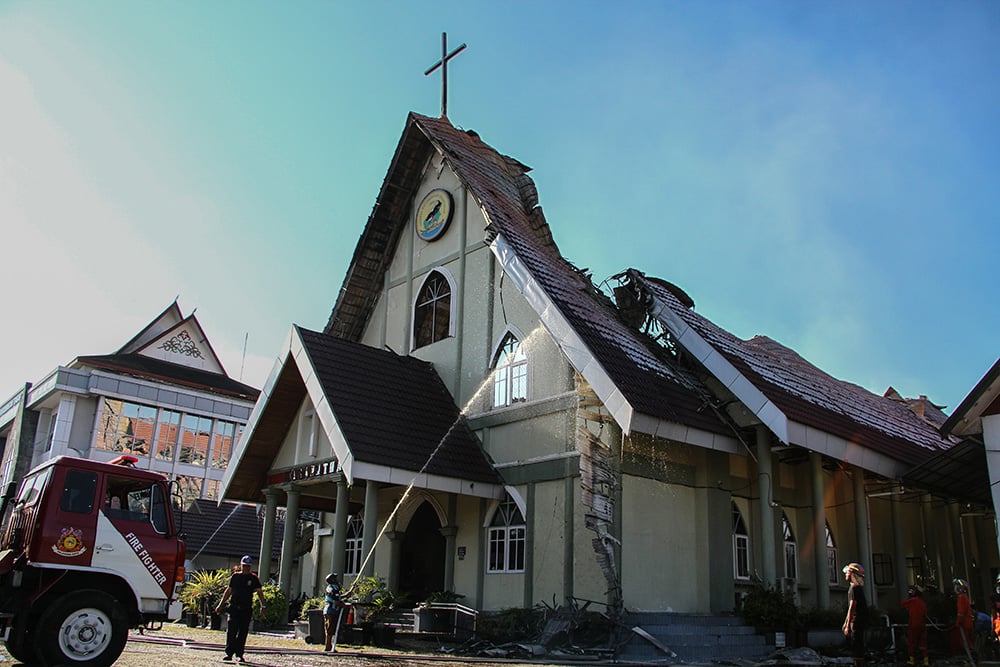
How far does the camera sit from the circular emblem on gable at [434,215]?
2203 cm

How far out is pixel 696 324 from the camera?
63.2 feet

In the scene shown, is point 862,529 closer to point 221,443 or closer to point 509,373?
point 509,373

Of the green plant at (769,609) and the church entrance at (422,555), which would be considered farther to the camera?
the church entrance at (422,555)

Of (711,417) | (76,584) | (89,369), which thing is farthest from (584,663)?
(89,369)

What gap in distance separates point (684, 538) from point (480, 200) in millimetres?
8573

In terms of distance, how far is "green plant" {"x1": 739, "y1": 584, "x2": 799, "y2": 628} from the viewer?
15453mm

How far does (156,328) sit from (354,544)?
3191 cm

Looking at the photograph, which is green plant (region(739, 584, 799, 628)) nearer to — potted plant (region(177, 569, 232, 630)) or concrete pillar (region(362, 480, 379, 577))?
concrete pillar (region(362, 480, 379, 577))

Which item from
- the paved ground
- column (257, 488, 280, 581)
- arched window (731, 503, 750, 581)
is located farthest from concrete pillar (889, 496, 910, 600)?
column (257, 488, 280, 581)

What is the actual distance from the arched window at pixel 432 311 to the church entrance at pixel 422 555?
408 centimetres

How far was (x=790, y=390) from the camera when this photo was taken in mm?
18500

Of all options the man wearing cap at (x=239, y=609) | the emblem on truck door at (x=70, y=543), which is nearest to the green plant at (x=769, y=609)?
the man wearing cap at (x=239, y=609)

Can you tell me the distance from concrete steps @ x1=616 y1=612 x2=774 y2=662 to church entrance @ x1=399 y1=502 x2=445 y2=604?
624 cm

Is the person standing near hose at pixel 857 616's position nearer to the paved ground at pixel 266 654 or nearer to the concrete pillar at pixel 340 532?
the paved ground at pixel 266 654
